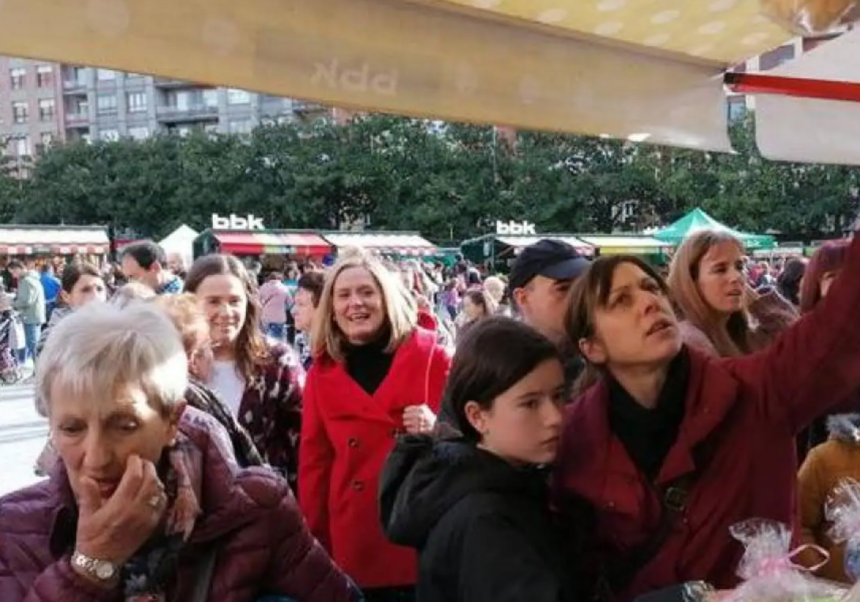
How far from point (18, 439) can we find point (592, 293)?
921 centimetres

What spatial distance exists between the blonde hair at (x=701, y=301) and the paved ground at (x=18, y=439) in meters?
4.78

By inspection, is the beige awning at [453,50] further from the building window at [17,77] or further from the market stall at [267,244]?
the building window at [17,77]

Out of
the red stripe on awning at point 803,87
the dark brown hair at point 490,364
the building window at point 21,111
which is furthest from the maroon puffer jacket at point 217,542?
the building window at point 21,111

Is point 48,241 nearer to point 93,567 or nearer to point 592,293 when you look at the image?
point 592,293

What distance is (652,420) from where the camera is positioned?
6.07ft

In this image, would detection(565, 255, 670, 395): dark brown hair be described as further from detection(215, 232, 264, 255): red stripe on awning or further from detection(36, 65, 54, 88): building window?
detection(36, 65, 54, 88): building window

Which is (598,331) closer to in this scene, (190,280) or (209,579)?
(209,579)

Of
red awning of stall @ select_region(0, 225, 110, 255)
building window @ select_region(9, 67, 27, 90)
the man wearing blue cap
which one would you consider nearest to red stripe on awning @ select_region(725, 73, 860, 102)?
the man wearing blue cap

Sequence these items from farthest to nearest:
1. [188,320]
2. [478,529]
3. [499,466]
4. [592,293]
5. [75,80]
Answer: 1. [75,80]
2. [188,320]
3. [592,293]
4. [499,466]
5. [478,529]

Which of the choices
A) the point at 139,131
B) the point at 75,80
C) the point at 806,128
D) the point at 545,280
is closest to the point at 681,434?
the point at 545,280

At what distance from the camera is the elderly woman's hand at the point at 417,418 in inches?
116

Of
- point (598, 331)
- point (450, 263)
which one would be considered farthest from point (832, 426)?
point (450, 263)

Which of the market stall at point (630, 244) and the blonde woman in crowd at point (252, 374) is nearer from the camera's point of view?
the blonde woman in crowd at point (252, 374)

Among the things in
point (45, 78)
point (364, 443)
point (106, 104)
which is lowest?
point (364, 443)
